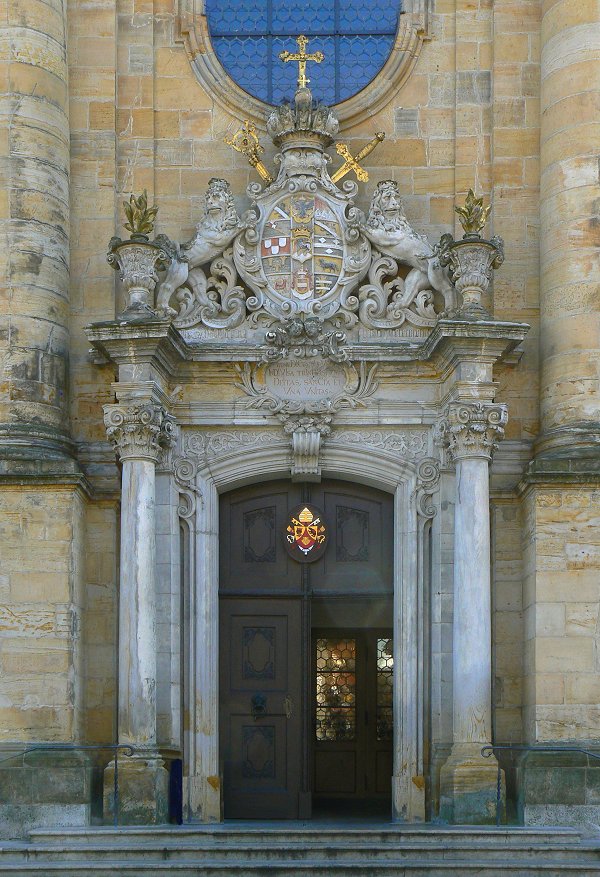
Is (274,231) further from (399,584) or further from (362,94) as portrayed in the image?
(399,584)

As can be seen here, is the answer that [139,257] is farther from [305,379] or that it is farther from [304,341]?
[305,379]

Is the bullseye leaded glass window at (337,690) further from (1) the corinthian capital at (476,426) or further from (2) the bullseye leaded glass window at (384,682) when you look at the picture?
(1) the corinthian capital at (476,426)

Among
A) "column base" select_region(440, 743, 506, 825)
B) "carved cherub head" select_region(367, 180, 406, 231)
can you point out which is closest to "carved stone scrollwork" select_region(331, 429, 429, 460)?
"carved cherub head" select_region(367, 180, 406, 231)

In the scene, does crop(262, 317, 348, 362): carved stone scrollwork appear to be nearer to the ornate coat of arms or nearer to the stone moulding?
the ornate coat of arms

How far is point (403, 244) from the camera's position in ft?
60.8

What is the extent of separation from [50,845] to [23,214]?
229 inches

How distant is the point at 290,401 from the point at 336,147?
97.2 inches

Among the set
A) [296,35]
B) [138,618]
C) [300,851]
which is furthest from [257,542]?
[296,35]

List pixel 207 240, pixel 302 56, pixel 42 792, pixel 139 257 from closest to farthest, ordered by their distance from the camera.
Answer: pixel 42 792 → pixel 139 257 → pixel 207 240 → pixel 302 56

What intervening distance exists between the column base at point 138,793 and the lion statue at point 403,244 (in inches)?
195

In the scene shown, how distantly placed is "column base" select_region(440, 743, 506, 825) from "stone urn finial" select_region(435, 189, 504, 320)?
386 centimetres

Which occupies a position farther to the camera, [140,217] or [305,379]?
[305,379]

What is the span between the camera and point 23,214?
1833cm

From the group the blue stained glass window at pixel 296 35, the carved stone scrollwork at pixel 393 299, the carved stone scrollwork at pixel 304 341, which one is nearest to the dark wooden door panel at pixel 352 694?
the carved stone scrollwork at pixel 304 341
